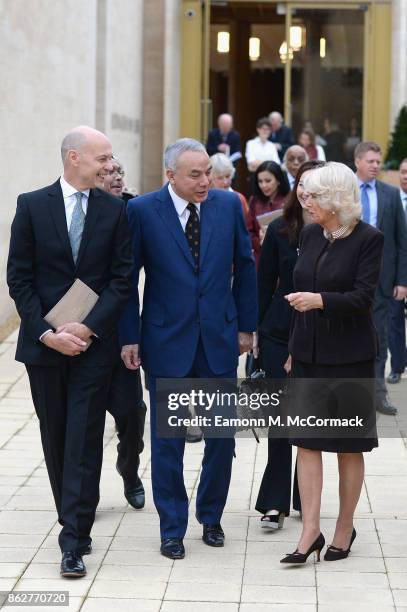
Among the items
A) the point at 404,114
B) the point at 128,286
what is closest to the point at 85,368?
the point at 128,286

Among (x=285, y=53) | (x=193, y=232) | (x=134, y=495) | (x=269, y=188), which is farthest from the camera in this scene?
(x=285, y=53)

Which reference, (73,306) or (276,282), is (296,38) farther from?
(73,306)

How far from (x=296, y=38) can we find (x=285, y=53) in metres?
0.34

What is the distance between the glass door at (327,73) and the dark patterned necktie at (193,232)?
1586cm

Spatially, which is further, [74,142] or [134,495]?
[134,495]

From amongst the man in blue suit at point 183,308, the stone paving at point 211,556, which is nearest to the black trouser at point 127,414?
the man in blue suit at point 183,308

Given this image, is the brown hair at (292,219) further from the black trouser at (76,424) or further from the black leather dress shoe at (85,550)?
the black leather dress shoe at (85,550)

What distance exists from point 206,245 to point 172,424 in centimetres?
88

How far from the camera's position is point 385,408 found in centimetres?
937

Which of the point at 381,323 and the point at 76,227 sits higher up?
the point at 76,227

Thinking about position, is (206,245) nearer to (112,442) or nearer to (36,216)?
(36,216)

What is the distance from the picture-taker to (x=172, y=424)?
5.93m
